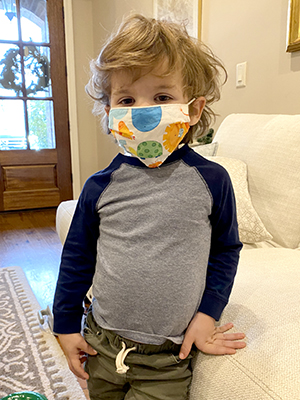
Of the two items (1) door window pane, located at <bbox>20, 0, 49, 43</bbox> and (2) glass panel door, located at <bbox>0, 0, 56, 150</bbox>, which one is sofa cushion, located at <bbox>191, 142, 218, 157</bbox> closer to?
(2) glass panel door, located at <bbox>0, 0, 56, 150</bbox>

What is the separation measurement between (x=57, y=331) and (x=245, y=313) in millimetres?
385

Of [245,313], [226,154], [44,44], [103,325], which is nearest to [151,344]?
[103,325]

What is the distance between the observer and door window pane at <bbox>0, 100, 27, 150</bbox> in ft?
11.0

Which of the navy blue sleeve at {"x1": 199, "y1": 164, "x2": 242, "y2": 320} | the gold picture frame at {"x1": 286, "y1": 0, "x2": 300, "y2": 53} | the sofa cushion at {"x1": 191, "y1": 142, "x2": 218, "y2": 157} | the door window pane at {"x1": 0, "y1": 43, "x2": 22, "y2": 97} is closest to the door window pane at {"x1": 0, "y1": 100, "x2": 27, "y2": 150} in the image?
the door window pane at {"x1": 0, "y1": 43, "x2": 22, "y2": 97}

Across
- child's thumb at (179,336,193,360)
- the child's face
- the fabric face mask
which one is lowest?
child's thumb at (179,336,193,360)

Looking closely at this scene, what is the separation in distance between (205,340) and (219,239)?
0.61ft

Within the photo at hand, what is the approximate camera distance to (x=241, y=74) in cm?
183

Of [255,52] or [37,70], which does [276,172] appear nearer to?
[255,52]

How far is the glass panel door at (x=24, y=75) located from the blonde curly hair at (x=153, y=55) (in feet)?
9.72

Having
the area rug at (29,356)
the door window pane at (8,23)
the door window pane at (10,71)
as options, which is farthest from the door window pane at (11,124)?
the area rug at (29,356)

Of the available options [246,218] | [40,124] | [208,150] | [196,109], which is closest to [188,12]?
[208,150]

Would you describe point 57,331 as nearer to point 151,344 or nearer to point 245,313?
point 151,344

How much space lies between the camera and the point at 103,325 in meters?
0.64

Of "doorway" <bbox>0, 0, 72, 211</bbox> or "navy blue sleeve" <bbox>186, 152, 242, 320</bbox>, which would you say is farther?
"doorway" <bbox>0, 0, 72, 211</bbox>
